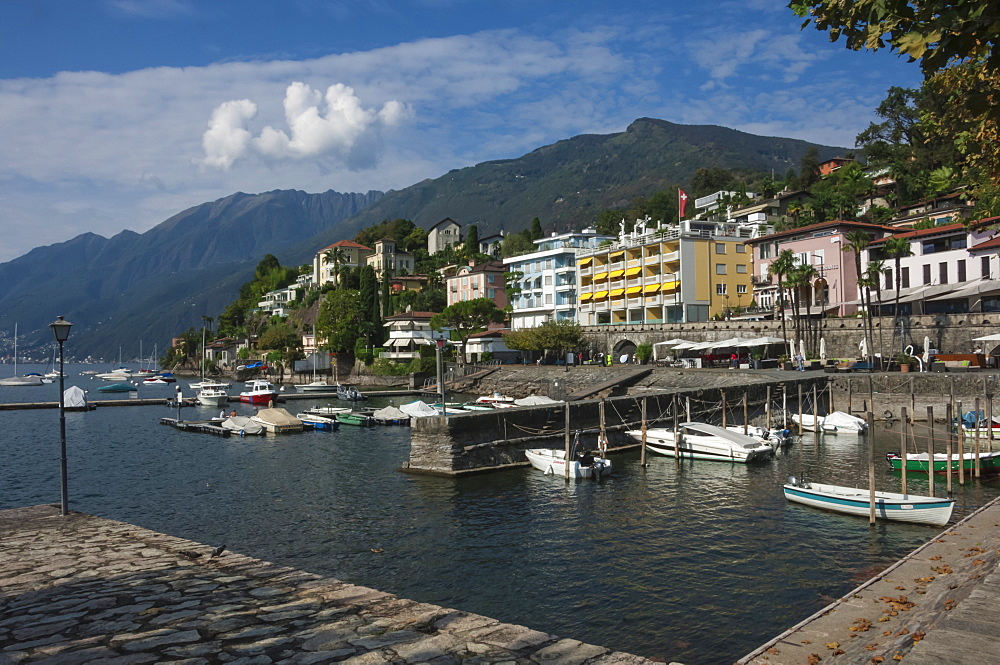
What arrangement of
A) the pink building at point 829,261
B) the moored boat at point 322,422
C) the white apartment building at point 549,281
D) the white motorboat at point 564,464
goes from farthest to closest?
1. the white apartment building at point 549,281
2. the pink building at point 829,261
3. the moored boat at point 322,422
4. the white motorboat at point 564,464

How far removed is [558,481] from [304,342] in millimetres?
120049

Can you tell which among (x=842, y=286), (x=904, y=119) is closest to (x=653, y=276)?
(x=842, y=286)

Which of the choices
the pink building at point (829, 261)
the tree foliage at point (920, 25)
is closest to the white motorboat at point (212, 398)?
the pink building at point (829, 261)

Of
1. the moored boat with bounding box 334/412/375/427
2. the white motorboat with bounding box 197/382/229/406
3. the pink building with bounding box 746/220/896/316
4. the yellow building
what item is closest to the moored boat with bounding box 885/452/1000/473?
the pink building with bounding box 746/220/896/316

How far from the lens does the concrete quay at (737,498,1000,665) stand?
881 centimetres

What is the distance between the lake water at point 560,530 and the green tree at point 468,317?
60.8 metres

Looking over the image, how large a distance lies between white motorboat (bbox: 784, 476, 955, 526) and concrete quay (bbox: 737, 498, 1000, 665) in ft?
21.7

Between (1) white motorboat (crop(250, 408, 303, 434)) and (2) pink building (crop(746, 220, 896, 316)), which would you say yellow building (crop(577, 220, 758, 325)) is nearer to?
(2) pink building (crop(746, 220, 896, 316))

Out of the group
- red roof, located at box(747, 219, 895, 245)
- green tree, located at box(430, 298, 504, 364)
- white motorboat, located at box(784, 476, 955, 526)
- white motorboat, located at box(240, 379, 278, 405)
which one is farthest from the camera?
green tree, located at box(430, 298, 504, 364)

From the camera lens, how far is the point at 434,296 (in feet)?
435

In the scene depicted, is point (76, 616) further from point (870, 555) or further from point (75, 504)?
point (75, 504)

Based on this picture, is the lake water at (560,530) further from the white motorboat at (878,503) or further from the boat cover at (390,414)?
the boat cover at (390,414)

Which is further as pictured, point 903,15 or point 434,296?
point 434,296

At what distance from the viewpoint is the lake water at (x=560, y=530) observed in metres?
16.5
